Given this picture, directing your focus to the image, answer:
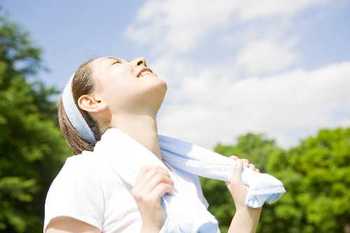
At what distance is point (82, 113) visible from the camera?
9.27ft

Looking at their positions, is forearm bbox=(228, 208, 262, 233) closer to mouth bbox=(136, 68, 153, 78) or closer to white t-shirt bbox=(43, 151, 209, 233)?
white t-shirt bbox=(43, 151, 209, 233)

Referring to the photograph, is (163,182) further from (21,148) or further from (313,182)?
(313,182)

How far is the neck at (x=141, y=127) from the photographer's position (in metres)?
2.67

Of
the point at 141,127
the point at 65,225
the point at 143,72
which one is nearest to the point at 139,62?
the point at 143,72

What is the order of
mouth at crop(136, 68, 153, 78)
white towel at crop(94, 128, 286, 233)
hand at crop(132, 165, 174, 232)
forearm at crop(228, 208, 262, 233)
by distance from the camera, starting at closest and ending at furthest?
hand at crop(132, 165, 174, 232) → white towel at crop(94, 128, 286, 233) → forearm at crop(228, 208, 262, 233) → mouth at crop(136, 68, 153, 78)

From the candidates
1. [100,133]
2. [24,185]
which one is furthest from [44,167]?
[100,133]

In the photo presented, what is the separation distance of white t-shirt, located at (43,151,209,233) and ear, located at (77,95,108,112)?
0.31 meters

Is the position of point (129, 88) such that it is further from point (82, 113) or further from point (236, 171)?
point (236, 171)

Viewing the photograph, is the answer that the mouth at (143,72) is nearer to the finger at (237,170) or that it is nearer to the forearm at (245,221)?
the finger at (237,170)

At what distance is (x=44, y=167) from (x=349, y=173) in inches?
751

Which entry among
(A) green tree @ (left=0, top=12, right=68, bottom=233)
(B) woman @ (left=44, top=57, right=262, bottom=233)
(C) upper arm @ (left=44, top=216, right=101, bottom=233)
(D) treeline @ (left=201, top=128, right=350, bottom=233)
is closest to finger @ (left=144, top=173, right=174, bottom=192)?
(B) woman @ (left=44, top=57, right=262, bottom=233)

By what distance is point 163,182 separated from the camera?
2387 mm

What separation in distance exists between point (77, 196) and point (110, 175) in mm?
183

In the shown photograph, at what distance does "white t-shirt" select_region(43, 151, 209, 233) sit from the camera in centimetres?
231
